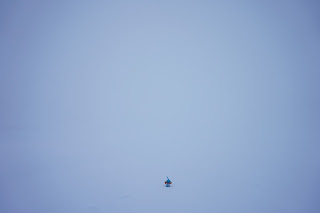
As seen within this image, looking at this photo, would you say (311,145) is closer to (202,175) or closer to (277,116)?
(277,116)

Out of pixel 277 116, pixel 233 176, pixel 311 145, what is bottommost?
pixel 233 176

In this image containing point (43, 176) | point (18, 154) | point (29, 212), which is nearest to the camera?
point (29, 212)

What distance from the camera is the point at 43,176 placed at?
12.7ft

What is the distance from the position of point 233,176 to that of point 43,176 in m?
4.40

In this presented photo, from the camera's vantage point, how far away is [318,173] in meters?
4.07

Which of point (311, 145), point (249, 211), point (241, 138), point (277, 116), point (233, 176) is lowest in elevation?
point (249, 211)

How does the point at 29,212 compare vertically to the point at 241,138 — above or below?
below

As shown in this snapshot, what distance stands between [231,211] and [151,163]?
2.53 meters

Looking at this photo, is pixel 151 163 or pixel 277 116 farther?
pixel 277 116

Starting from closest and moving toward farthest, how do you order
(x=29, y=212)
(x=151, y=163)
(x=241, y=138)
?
(x=29, y=212) < (x=151, y=163) < (x=241, y=138)

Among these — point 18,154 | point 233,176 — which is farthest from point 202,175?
point 18,154

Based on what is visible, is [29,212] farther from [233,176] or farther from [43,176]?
[233,176]

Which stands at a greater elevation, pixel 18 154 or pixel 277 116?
pixel 277 116

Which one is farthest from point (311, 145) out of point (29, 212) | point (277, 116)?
point (29, 212)
